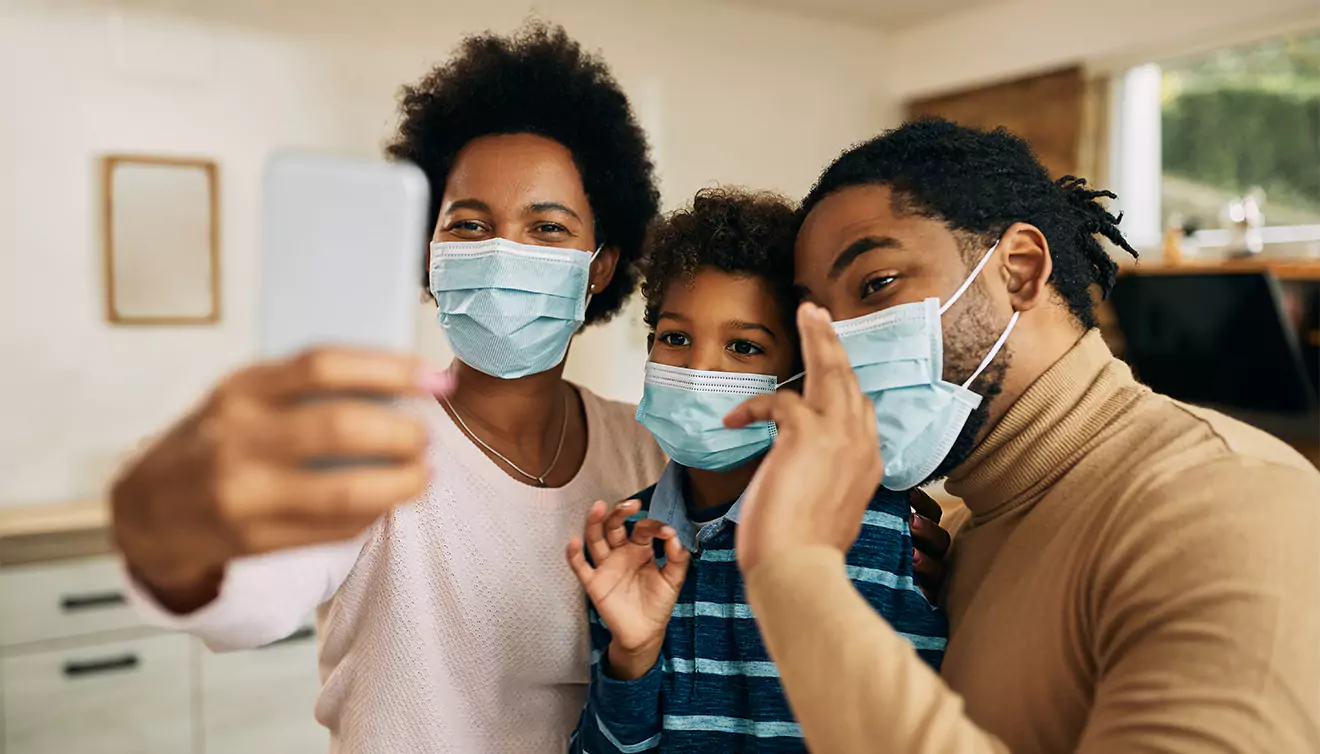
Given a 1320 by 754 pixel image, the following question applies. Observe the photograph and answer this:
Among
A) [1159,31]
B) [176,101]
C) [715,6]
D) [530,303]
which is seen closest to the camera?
[530,303]

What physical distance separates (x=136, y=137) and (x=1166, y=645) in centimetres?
361

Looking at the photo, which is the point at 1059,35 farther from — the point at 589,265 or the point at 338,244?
the point at 338,244

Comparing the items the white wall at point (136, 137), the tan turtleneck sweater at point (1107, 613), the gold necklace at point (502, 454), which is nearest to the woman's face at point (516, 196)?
the gold necklace at point (502, 454)

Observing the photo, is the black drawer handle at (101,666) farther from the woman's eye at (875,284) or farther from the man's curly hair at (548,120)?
the woman's eye at (875,284)

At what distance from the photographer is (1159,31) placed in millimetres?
4031

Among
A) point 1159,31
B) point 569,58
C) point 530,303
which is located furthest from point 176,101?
point 1159,31

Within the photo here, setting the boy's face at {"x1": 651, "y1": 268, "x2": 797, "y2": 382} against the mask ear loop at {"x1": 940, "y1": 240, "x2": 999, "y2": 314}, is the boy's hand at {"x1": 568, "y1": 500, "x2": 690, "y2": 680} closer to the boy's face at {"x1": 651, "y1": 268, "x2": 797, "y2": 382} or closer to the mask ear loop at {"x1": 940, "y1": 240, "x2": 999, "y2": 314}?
the boy's face at {"x1": 651, "y1": 268, "x2": 797, "y2": 382}

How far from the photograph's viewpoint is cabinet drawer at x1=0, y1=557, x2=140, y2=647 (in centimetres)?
286

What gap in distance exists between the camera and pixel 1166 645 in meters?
0.75

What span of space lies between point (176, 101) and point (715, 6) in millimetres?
2547

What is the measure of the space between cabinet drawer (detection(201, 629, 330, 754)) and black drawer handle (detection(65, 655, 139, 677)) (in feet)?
0.69

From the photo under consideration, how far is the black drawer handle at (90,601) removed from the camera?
115 inches

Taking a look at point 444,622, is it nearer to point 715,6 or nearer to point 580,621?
point 580,621

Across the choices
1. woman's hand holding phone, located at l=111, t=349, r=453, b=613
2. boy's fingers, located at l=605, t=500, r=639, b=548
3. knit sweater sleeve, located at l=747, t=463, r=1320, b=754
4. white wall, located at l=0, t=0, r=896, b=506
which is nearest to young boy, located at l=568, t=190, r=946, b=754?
boy's fingers, located at l=605, t=500, r=639, b=548
